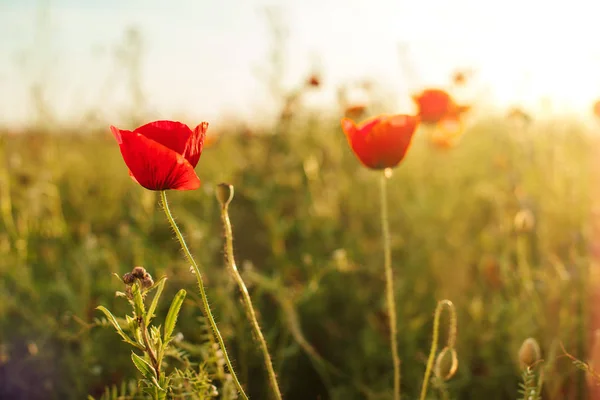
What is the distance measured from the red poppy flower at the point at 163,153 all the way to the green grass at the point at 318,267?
1.29 ft

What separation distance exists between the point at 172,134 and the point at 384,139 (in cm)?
56

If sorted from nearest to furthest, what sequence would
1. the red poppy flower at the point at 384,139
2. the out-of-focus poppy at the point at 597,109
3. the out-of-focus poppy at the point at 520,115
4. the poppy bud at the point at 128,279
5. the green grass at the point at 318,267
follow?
the poppy bud at the point at 128,279, the red poppy flower at the point at 384,139, the green grass at the point at 318,267, the out-of-focus poppy at the point at 520,115, the out-of-focus poppy at the point at 597,109

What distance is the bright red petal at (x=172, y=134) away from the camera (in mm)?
1052

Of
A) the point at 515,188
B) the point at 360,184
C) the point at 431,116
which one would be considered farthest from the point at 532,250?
the point at 360,184

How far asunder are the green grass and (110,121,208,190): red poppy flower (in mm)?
392

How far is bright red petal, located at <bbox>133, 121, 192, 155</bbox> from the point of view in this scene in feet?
3.45

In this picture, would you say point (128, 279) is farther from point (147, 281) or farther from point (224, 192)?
point (224, 192)

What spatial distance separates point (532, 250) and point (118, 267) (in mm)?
1700

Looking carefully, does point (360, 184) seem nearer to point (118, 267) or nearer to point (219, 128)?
point (118, 267)

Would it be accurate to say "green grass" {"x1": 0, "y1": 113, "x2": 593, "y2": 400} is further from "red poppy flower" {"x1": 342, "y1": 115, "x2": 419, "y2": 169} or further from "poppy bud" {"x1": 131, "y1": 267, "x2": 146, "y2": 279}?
"red poppy flower" {"x1": 342, "y1": 115, "x2": 419, "y2": 169}

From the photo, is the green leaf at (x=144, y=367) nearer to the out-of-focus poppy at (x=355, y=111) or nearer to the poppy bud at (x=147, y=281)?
the poppy bud at (x=147, y=281)

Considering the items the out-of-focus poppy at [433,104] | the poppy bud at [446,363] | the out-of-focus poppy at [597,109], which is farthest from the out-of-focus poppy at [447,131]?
the poppy bud at [446,363]

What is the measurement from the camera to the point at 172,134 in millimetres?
1057

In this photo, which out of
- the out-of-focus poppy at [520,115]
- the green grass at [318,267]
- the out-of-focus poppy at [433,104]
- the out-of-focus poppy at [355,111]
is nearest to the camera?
the green grass at [318,267]
